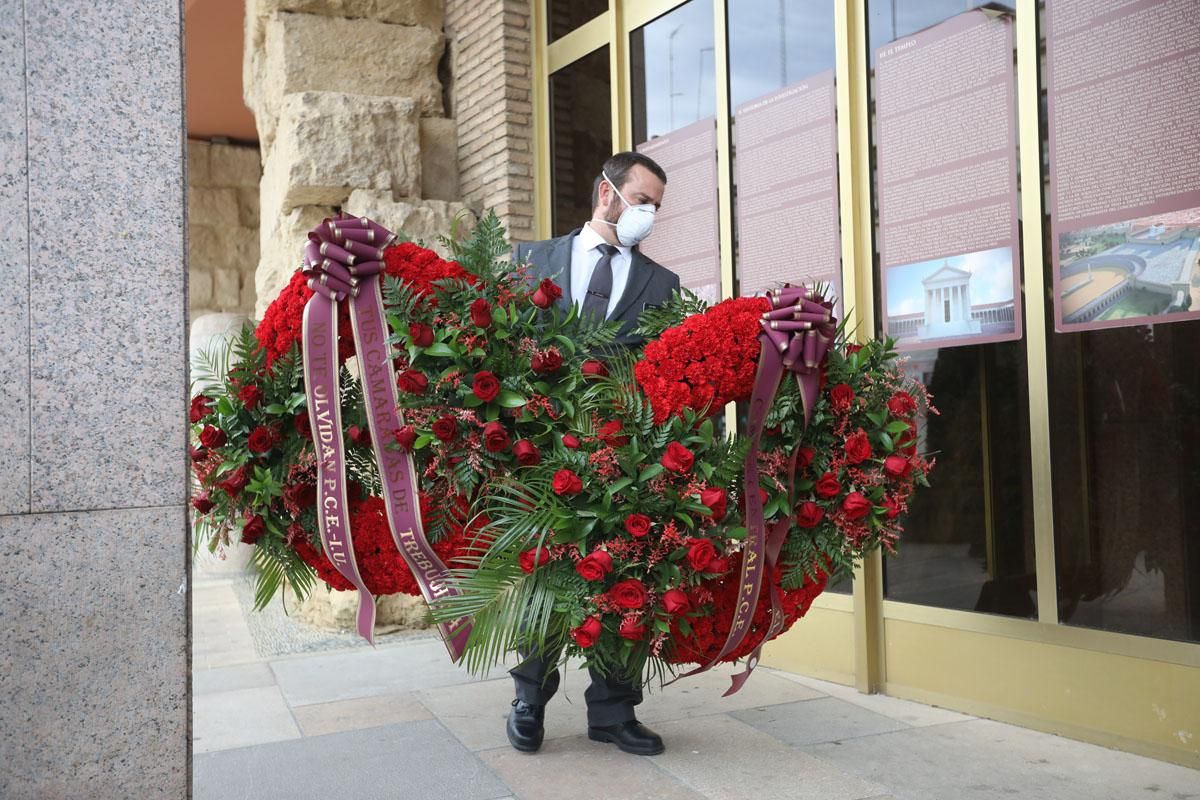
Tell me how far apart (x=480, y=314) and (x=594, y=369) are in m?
0.34

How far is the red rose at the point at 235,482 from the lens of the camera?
9.77 ft

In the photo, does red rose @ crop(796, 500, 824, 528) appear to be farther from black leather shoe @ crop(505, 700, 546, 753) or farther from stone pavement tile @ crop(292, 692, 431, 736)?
stone pavement tile @ crop(292, 692, 431, 736)

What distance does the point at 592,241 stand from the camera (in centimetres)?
383

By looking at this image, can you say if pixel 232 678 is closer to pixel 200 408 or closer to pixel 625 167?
pixel 200 408

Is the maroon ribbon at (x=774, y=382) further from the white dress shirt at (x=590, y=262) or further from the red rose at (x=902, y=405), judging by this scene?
the white dress shirt at (x=590, y=262)

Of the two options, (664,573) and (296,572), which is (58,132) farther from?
(664,573)

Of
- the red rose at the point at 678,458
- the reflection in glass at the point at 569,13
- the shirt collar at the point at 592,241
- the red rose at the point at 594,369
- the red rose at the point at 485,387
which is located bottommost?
the red rose at the point at 678,458

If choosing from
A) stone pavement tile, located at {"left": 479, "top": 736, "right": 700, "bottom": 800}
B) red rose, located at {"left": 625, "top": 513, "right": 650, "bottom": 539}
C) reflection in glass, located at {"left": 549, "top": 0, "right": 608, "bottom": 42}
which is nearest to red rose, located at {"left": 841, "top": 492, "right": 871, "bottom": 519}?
red rose, located at {"left": 625, "top": 513, "right": 650, "bottom": 539}

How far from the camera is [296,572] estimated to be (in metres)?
3.14

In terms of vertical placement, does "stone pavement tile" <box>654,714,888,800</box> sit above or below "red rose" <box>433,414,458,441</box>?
below

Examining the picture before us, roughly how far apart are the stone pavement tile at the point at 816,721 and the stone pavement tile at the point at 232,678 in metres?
2.32

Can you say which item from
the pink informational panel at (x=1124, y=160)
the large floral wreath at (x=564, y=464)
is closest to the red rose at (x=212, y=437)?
the large floral wreath at (x=564, y=464)

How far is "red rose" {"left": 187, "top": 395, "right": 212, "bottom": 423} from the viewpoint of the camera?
311 centimetres

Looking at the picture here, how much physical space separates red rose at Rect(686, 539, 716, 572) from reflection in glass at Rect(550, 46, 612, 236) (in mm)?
3960
